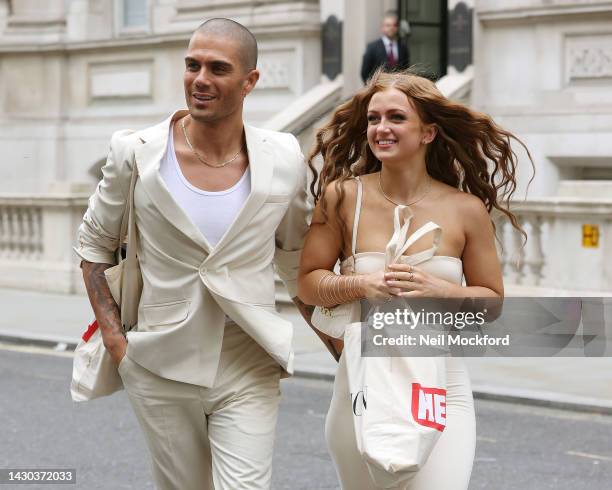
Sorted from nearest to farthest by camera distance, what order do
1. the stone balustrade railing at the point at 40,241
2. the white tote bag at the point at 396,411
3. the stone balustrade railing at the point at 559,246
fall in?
the white tote bag at the point at 396,411 → the stone balustrade railing at the point at 559,246 → the stone balustrade railing at the point at 40,241

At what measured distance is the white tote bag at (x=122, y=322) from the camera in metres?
4.64

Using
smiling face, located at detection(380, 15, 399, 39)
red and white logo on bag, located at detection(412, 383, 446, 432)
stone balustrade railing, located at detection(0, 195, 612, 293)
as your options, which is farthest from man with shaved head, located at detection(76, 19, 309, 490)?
smiling face, located at detection(380, 15, 399, 39)

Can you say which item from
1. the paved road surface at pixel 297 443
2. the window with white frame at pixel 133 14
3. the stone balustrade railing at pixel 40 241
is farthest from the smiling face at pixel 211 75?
the window with white frame at pixel 133 14

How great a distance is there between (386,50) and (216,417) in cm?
1427

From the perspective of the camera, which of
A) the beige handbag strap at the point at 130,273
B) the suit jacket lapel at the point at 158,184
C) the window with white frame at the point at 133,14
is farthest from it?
the window with white frame at the point at 133,14

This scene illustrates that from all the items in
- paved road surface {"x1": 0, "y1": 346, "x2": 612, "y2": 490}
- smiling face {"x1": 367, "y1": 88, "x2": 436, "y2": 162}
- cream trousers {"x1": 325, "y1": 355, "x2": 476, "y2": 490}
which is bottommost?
paved road surface {"x1": 0, "y1": 346, "x2": 612, "y2": 490}

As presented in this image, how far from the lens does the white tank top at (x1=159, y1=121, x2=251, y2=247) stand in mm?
4484

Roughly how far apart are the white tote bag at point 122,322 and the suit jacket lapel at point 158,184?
6 centimetres

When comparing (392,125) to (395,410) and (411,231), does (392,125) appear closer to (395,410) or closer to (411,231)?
(411,231)

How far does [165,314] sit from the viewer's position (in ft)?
14.9

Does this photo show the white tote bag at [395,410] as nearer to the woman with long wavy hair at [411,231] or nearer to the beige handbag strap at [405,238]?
the beige handbag strap at [405,238]

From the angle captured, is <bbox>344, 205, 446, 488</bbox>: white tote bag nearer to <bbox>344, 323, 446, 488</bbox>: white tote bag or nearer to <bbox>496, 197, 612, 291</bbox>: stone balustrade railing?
<bbox>344, 323, 446, 488</bbox>: white tote bag

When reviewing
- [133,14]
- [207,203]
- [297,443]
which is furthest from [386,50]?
[207,203]

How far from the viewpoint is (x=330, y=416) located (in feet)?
14.8
